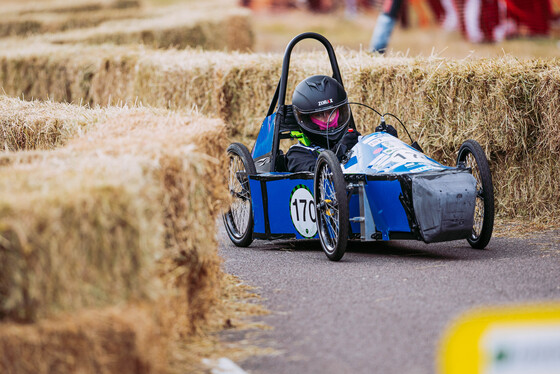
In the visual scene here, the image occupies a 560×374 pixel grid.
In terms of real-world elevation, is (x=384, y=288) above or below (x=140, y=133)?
below

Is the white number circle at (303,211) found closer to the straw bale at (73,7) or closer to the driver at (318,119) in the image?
the driver at (318,119)

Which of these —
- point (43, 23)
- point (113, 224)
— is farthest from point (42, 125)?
point (43, 23)

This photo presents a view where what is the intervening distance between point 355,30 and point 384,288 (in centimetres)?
2340

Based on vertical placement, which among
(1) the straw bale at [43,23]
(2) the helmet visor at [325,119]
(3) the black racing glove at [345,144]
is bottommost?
(3) the black racing glove at [345,144]

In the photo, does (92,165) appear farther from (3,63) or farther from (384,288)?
(3,63)

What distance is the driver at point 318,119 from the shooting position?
7.55 meters

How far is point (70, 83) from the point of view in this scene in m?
13.9

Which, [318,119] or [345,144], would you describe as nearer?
[345,144]

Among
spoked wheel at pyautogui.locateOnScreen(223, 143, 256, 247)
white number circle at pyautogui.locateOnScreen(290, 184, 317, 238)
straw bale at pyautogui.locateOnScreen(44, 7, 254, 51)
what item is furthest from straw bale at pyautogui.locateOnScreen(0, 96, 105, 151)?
straw bale at pyautogui.locateOnScreen(44, 7, 254, 51)

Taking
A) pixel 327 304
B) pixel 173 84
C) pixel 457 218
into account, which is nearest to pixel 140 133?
pixel 327 304

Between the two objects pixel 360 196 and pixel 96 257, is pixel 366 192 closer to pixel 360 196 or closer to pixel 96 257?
pixel 360 196

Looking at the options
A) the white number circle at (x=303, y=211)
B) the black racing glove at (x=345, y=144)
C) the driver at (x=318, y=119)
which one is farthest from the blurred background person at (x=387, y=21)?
the white number circle at (x=303, y=211)

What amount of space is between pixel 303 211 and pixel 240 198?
3.03 feet

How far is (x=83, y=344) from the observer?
144 inches
